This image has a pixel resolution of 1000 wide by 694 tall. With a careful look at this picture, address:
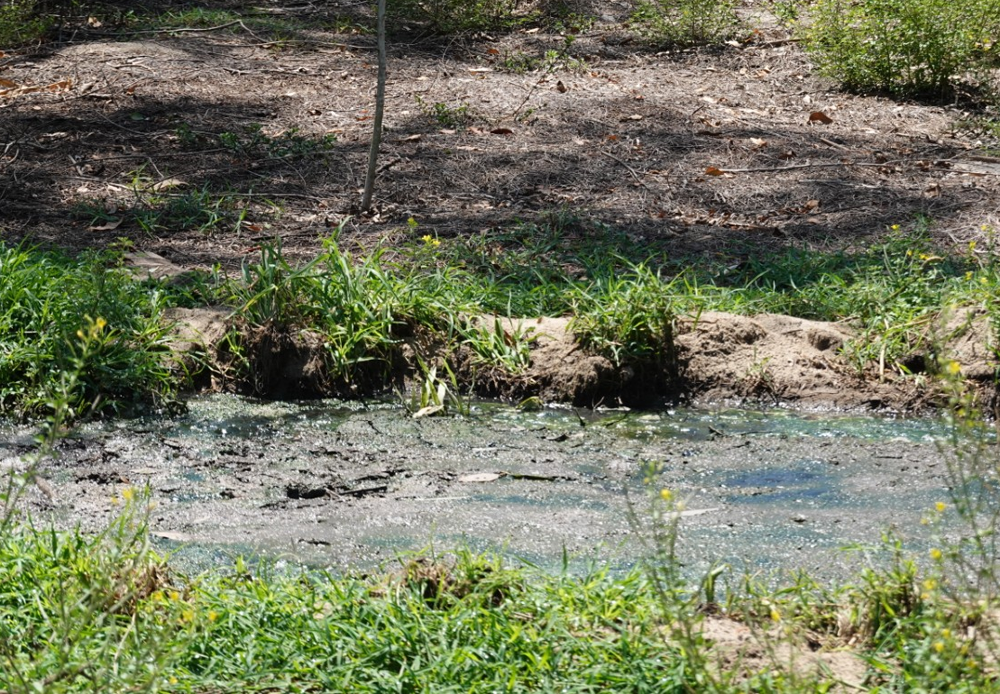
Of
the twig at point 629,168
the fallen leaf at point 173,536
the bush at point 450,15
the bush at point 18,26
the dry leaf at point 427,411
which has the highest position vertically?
the bush at point 450,15

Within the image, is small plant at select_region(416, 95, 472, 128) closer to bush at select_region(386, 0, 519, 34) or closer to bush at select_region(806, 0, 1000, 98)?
bush at select_region(386, 0, 519, 34)

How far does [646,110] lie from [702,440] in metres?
5.57

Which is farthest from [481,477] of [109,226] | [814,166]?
[814,166]

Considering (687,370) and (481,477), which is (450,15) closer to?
(687,370)

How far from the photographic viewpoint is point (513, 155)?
9.72 meters

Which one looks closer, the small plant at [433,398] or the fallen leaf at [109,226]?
the small plant at [433,398]

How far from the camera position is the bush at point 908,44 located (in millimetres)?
10586

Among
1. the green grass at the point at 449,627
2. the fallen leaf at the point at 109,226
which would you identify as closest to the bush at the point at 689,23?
the fallen leaf at the point at 109,226

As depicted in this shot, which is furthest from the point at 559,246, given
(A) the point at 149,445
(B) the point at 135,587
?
(B) the point at 135,587

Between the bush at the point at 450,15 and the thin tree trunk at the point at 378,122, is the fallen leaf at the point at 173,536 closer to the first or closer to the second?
the thin tree trunk at the point at 378,122

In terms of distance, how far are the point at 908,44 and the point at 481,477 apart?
7385 millimetres

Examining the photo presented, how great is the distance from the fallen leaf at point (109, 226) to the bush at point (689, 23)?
21.4 ft

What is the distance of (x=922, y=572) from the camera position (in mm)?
3943

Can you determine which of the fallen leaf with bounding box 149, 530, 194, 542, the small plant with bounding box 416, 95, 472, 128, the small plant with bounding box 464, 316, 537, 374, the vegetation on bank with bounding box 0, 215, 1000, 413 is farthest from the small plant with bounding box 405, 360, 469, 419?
the small plant with bounding box 416, 95, 472, 128
